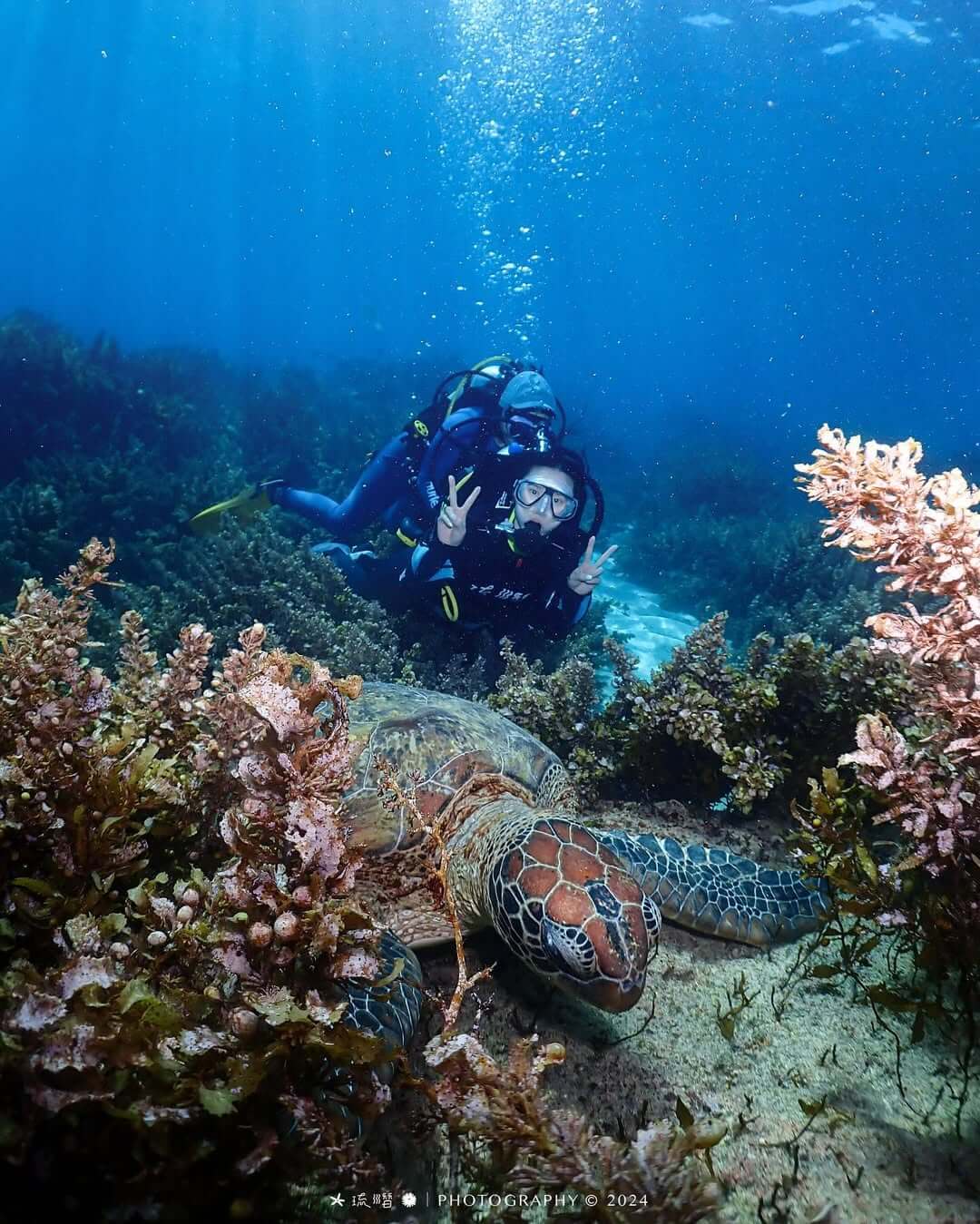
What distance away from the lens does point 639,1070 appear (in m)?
2.04

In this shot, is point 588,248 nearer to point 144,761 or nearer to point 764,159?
point 764,159

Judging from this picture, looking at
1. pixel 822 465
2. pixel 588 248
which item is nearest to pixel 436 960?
pixel 822 465

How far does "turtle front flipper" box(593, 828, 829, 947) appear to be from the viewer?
8.90ft

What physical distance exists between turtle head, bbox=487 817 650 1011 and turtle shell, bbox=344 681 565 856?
1.81 feet

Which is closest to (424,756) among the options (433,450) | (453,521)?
(453,521)

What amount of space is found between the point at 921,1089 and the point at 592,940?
1014 mm

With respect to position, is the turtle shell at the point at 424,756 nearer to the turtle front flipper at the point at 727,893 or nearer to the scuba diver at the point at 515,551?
the turtle front flipper at the point at 727,893

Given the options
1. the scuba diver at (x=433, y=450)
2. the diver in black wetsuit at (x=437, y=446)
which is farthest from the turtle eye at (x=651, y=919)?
the diver in black wetsuit at (x=437, y=446)

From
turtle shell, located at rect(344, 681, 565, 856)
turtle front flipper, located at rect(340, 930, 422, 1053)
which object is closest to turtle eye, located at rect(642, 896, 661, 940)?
turtle front flipper, located at rect(340, 930, 422, 1053)

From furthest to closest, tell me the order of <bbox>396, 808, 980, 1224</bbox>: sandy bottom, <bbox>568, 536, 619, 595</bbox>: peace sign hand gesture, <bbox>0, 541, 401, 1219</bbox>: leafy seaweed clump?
<bbox>568, 536, 619, 595</bbox>: peace sign hand gesture → <bbox>396, 808, 980, 1224</bbox>: sandy bottom → <bbox>0, 541, 401, 1219</bbox>: leafy seaweed clump

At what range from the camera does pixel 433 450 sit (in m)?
7.32

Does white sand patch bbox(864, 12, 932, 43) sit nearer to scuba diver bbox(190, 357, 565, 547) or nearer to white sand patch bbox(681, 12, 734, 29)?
white sand patch bbox(681, 12, 734, 29)

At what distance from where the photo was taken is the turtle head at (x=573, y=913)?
6.62 feet

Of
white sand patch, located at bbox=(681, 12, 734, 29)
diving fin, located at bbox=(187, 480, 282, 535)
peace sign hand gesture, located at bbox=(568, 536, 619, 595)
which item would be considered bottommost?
diving fin, located at bbox=(187, 480, 282, 535)
